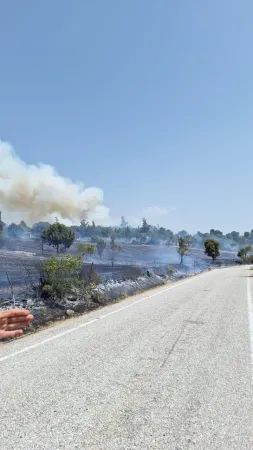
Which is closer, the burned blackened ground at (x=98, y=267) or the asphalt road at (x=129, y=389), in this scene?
the asphalt road at (x=129, y=389)

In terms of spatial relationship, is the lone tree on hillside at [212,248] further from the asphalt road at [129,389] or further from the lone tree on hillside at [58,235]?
the asphalt road at [129,389]

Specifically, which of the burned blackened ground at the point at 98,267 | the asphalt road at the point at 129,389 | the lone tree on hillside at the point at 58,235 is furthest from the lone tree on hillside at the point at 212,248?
the asphalt road at the point at 129,389

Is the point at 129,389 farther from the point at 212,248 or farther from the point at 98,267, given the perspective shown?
the point at 212,248

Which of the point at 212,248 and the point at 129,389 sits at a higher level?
the point at 212,248

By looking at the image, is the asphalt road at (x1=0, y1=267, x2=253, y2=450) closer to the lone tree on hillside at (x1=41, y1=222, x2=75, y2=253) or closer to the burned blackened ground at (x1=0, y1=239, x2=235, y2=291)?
the burned blackened ground at (x1=0, y1=239, x2=235, y2=291)

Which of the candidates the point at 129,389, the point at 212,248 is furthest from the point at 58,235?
the point at 129,389

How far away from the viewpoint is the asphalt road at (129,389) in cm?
333

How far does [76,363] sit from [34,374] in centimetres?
79

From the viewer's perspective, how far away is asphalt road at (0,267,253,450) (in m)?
3.33

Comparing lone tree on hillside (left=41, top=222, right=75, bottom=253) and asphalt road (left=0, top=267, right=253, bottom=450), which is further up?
lone tree on hillside (left=41, top=222, right=75, bottom=253)

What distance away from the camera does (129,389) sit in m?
4.55

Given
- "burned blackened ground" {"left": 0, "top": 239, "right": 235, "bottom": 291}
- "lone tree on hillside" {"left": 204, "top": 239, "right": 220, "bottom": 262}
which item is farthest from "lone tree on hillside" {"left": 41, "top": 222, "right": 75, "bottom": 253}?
"lone tree on hillside" {"left": 204, "top": 239, "right": 220, "bottom": 262}

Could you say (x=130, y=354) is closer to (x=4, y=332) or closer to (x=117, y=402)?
(x=117, y=402)

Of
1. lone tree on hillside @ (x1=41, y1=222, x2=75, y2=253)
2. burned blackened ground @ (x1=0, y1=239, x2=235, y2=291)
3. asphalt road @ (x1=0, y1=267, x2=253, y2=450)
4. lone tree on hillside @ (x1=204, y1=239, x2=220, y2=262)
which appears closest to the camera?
asphalt road @ (x1=0, y1=267, x2=253, y2=450)
